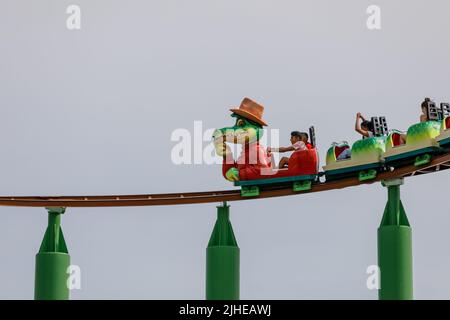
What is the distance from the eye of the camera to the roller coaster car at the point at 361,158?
22.5m

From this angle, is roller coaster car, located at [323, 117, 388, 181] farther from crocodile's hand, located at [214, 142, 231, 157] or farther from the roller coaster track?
crocodile's hand, located at [214, 142, 231, 157]

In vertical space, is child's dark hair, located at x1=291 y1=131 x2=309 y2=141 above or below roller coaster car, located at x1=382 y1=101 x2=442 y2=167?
above

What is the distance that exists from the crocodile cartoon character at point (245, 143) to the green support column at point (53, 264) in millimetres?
2967

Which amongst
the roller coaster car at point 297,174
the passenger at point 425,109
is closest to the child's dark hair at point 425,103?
the passenger at point 425,109

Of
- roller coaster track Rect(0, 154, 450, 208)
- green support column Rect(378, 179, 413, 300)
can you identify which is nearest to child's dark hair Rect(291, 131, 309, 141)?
roller coaster track Rect(0, 154, 450, 208)

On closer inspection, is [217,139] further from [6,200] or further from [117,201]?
[6,200]

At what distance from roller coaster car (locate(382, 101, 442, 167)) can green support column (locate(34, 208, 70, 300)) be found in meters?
5.67

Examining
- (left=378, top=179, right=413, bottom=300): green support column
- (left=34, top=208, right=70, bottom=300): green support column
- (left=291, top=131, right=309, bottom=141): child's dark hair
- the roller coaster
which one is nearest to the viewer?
(left=378, top=179, right=413, bottom=300): green support column

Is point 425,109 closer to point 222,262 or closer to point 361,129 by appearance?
point 361,129

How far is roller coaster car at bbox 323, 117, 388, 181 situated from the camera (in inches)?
888
